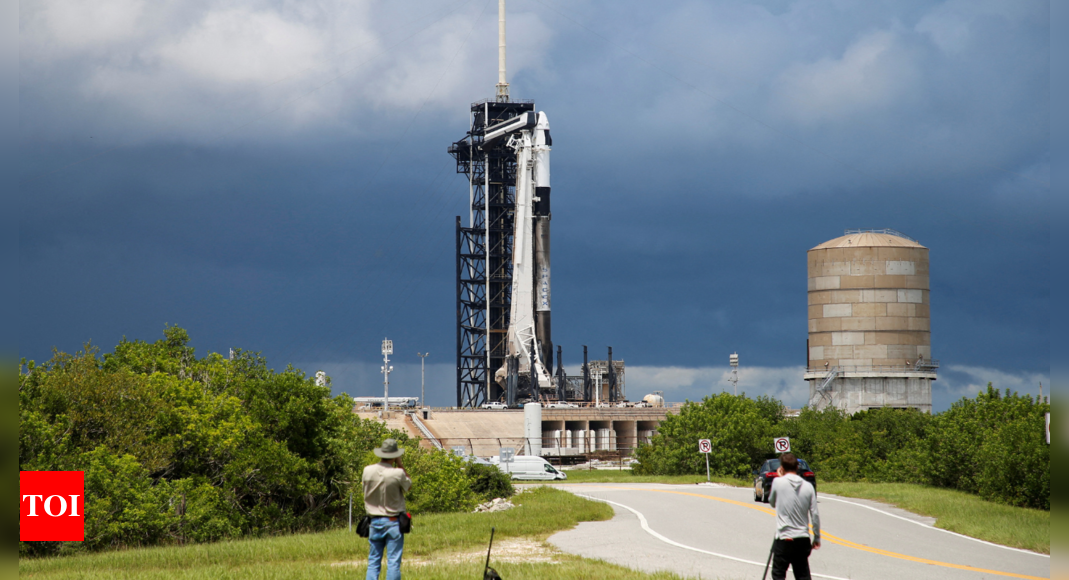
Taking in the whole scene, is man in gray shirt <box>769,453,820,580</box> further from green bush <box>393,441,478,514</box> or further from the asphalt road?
green bush <box>393,441,478,514</box>

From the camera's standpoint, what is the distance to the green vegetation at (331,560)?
13.7 meters

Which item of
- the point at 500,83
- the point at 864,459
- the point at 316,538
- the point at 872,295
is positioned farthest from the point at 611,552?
the point at 500,83

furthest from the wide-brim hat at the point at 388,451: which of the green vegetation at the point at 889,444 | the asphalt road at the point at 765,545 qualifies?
the green vegetation at the point at 889,444

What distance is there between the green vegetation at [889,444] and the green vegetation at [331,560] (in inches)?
650

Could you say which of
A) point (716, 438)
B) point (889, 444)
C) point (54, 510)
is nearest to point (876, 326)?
point (889, 444)

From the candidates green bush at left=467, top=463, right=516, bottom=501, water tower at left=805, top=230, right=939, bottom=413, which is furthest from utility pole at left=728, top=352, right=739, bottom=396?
green bush at left=467, top=463, right=516, bottom=501

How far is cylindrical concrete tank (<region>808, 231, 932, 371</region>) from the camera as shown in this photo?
292 ft

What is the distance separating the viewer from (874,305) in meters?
88.9

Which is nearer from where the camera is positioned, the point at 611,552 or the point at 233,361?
the point at 611,552

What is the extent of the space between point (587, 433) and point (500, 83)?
146 feet

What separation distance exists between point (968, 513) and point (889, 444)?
29.1 m

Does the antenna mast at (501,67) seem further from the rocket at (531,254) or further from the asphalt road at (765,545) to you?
the asphalt road at (765,545)

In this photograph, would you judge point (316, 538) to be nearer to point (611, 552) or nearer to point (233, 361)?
point (611, 552)

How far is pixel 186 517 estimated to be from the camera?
75.4 ft
